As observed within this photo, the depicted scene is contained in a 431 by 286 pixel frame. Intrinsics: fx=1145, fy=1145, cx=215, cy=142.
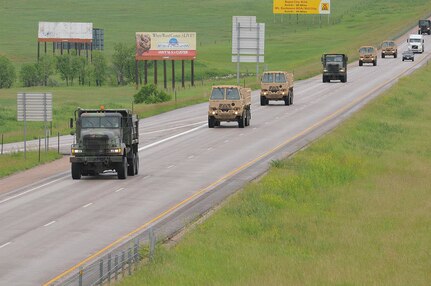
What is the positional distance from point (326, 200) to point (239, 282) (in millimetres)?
16256

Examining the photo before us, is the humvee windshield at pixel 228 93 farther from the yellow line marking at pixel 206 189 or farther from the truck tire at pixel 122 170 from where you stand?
the truck tire at pixel 122 170

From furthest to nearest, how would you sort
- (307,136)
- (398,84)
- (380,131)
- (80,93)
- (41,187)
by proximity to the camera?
1. (80,93)
2. (398,84)
3. (380,131)
4. (307,136)
5. (41,187)

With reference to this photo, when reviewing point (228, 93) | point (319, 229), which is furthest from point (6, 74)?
point (319, 229)

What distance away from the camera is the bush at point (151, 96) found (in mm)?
104106

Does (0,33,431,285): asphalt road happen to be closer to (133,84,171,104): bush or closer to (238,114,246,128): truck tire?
(238,114,246,128): truck tire

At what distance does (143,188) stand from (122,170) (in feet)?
8.61

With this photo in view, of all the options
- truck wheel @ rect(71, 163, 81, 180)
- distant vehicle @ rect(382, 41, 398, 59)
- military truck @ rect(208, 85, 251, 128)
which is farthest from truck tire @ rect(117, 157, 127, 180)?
distant vehicle @ rect(382, 41, 398, 59)

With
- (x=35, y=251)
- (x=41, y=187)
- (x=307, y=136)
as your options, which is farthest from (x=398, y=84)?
(x=35, y=251)

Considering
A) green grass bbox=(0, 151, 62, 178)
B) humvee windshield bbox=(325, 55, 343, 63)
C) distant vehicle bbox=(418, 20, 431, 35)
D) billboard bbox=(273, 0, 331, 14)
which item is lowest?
green grass bbox=(0, 151, 62, 178)

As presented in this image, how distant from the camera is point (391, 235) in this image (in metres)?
33.6

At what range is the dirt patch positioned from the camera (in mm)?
46709

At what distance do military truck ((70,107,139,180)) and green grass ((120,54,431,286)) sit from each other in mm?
5674

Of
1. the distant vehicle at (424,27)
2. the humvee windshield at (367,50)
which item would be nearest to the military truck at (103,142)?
the humvee windshield at (367,50)

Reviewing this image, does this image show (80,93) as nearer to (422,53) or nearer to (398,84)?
(422,53)
